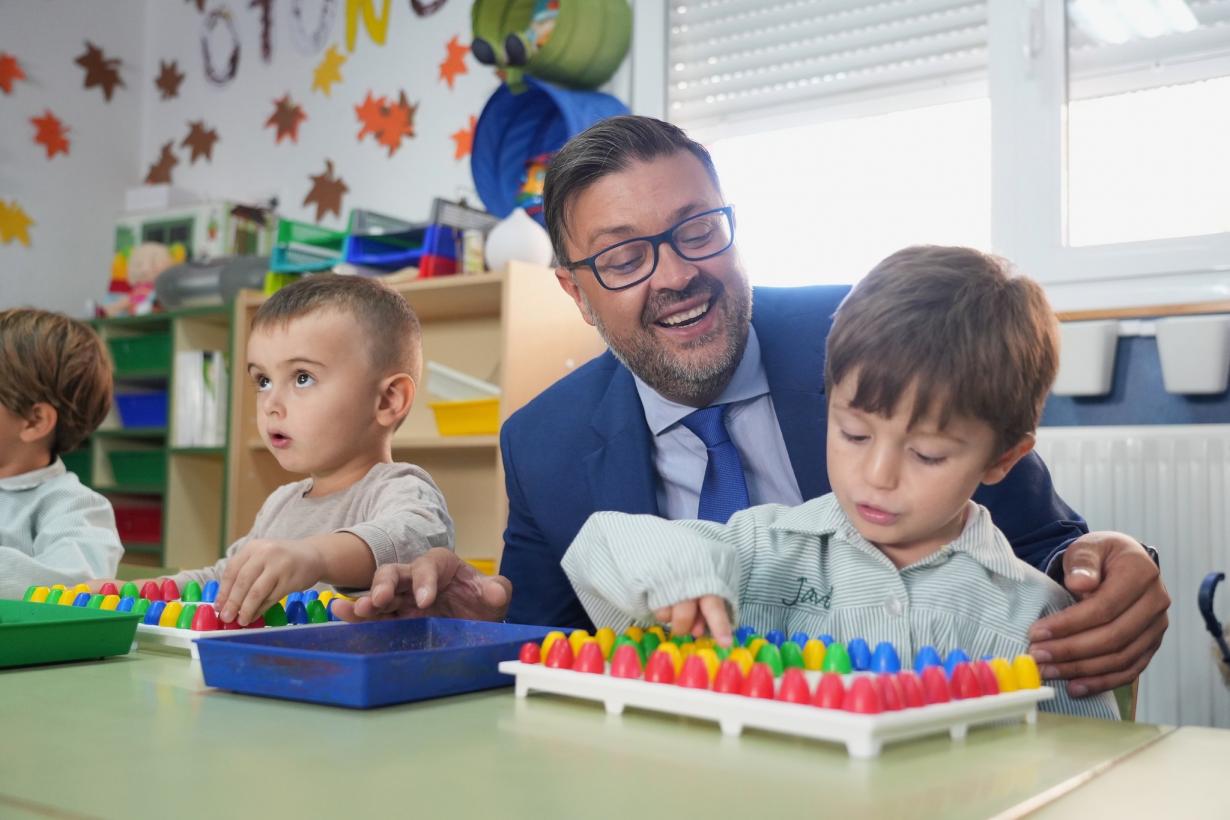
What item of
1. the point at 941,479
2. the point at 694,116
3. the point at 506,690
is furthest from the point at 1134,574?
the point at 694,116

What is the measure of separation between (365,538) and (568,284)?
57 centimetres

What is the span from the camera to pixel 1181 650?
2211 mm

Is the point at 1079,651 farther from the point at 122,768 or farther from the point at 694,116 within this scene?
the point at 694,116

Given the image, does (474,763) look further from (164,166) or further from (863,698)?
(164,166)

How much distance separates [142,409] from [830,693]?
3632 mm

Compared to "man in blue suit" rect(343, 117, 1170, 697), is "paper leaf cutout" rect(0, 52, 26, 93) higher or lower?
higher

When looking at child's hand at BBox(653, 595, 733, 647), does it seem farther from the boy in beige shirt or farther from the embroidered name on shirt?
the boy in beige shirt

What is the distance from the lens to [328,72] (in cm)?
387

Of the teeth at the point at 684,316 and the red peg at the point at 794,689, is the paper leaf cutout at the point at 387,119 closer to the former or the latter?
the teeth at the point at 684,316

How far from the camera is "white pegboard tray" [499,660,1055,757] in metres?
0.59

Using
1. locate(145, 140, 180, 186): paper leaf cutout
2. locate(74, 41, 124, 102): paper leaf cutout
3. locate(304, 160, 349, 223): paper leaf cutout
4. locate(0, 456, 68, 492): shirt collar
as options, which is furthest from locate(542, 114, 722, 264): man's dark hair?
locate(74, 41, 124, 102): paper leaf cutout

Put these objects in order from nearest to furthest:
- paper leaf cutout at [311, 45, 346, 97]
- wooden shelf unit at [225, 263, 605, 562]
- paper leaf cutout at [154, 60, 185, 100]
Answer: wooden shelf unit at [225, 263, 605, 562] → paper leaf cutout at [311, 45, 346, 97] → paper leaf cutout at [154, 60, 185, 100]

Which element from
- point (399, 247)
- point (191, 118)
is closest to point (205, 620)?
point (399, 247)

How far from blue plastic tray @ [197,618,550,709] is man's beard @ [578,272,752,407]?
2.23 ft
